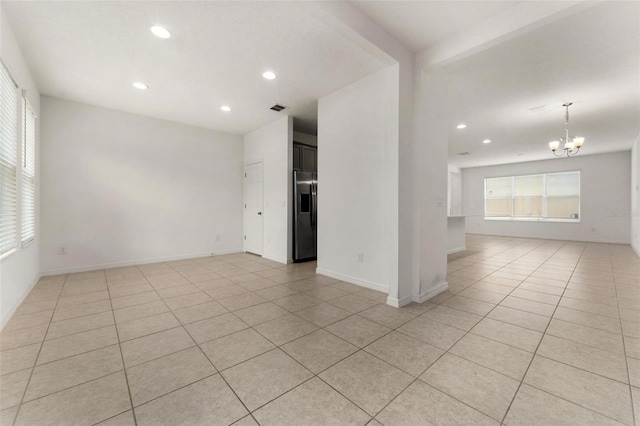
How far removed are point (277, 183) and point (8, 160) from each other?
11.3ft

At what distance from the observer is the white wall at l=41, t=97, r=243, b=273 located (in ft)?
13.7

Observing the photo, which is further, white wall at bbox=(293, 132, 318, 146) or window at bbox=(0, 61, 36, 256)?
white wall at bbox=(293, 132, 318, 146)

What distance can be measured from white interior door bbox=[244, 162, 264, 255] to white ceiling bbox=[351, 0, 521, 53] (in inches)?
151

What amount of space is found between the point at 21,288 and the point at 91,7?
3.12m

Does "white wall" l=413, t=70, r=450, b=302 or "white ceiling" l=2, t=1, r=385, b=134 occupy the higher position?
"white ceiling" l=2, t=1, r=385, b=134

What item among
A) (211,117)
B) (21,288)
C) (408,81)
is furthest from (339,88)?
(21,288)

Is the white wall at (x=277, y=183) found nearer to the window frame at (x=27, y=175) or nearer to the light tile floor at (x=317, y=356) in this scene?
the light tile floor at (x=317, y=356)

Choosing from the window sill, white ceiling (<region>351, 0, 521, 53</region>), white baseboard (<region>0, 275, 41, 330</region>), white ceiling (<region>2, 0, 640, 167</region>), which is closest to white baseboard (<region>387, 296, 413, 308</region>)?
white ceiling (<region>2, 0, 640, 167</region>)

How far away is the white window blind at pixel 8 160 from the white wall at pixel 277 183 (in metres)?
3.41

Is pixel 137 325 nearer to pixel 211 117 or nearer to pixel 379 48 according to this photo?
pixel 379 48

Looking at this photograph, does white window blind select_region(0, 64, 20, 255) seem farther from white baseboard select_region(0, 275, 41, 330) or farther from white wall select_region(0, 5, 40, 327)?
white baseboard select_region(0, 275, 41, 330)

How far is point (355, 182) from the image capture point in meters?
3.63

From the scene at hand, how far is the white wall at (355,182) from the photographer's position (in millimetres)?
Result: 3303

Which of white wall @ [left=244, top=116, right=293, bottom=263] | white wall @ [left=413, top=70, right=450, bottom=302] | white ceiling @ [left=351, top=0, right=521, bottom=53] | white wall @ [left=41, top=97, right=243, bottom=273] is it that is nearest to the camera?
white ceiling @ [left=351, top=0, right=521, bottom=53]
